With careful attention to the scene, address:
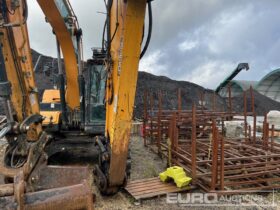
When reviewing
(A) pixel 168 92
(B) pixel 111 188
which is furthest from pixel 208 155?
(A) pixel 168 92

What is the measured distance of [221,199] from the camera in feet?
16.7

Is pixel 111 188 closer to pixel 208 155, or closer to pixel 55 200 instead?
pixel 55 200

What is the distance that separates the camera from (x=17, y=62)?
13.6 ft

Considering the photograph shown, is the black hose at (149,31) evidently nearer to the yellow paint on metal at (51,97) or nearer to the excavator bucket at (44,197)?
the excavator bucket at (44,197)

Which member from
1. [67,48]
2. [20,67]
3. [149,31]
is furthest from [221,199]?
[67,48]

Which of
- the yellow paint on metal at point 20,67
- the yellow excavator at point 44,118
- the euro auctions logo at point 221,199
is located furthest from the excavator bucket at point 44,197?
the euro auctions logo at point 221,199

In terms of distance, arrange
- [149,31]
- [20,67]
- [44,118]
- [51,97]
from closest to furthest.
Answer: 1. [149,31]
2. [20,67]
3. [44,118]
4. [51,97]

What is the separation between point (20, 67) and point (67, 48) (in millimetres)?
2015

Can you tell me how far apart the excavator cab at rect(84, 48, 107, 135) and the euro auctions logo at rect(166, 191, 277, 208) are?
2194 mm

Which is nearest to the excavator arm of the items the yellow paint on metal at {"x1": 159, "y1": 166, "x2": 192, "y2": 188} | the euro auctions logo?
the euro auctions logo

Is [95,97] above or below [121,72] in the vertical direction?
below

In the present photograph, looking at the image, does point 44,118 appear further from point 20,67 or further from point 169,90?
point 169,90

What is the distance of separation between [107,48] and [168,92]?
16.1 metres

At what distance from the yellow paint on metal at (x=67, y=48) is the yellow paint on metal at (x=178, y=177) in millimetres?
2582
